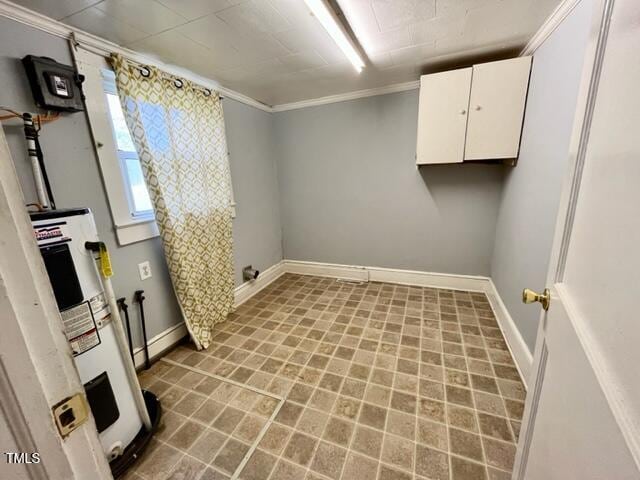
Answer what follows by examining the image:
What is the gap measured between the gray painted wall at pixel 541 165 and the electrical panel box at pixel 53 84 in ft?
8.89

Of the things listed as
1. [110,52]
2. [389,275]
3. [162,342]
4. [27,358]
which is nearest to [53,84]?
[110,52]

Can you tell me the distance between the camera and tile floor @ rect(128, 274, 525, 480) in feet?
3.97

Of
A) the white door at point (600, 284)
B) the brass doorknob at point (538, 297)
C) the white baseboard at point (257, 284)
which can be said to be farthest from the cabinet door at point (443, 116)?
the white baseboard at point (257, 284)

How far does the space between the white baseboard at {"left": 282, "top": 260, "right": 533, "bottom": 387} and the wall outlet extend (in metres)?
1.93

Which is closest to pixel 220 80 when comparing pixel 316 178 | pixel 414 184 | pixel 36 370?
pixel 316 178

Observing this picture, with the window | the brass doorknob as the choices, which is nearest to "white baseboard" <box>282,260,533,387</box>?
the brass doorknob

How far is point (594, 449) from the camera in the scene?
48cm

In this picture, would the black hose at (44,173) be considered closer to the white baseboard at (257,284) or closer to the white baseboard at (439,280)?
the white baseboard at (257,284)

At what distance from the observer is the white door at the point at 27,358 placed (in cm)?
36

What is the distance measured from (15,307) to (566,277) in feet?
3.93

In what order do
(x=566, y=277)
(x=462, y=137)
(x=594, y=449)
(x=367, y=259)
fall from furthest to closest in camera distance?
(x=367, y=259), (x=462, y=137), (x=566, y=277), (x=594, y=449)

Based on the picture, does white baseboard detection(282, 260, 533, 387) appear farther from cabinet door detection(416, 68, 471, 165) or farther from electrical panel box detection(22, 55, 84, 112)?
electrical panel box detection(22, 55, 84, 112)

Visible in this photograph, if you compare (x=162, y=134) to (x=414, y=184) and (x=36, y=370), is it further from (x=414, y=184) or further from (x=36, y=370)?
(x=414, y=184)

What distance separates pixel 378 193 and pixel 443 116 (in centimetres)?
102
